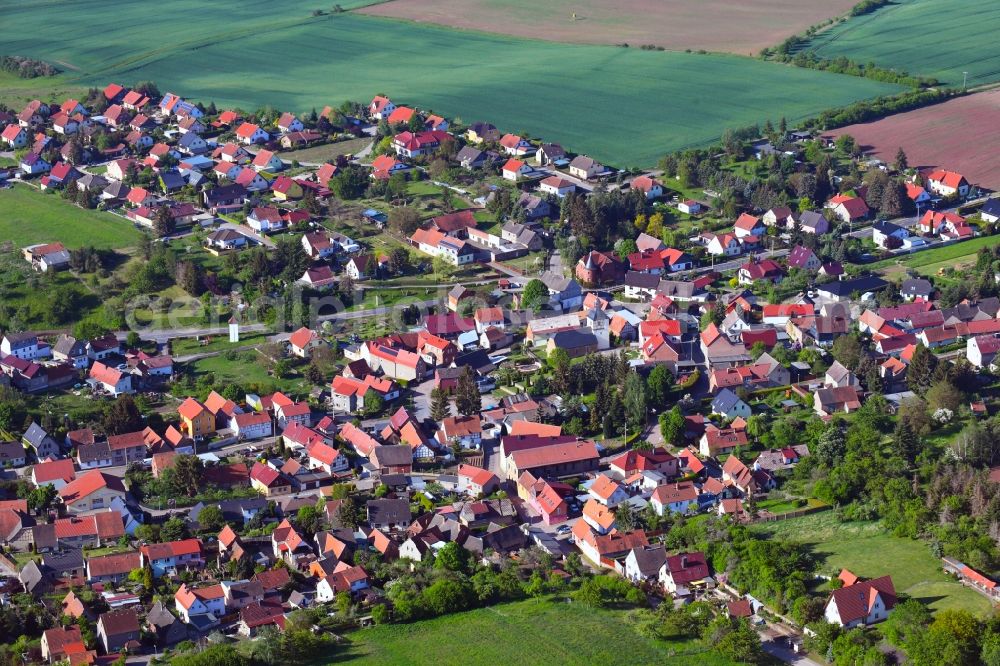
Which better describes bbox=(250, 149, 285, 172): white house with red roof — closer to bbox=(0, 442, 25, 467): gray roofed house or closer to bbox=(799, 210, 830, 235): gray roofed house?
bbox=(799, 210, 830, 235): gray roofed house

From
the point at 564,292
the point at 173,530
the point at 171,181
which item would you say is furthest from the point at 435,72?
the point at 173,530

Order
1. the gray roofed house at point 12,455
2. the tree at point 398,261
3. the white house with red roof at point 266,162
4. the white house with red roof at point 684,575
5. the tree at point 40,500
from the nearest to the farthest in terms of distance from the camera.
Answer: the white house with red roof at point 684,575
the tree at point 40,500
the gray roofed house at point 12,455
the tree at point 398,261
the white house with red roof at point 266,162

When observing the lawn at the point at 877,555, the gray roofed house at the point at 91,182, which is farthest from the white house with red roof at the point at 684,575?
the gray roofed house at the point at 91,182

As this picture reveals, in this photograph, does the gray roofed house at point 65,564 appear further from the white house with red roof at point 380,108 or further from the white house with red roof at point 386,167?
the white house with red roof at point 380,108

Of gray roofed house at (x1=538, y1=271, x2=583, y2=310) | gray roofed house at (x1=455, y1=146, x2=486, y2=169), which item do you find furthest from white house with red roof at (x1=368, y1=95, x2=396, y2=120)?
gray roofed house at (x1=538, y1=271, x2=583, y2=310)

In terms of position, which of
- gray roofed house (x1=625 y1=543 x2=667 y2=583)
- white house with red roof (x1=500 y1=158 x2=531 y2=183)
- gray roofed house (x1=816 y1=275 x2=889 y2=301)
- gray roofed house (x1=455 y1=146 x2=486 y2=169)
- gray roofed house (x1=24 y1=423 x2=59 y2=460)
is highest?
gray roofed house (x1=455 y1=146 x2=486 y2=169)

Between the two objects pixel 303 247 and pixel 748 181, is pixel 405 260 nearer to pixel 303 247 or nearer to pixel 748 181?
pixel 303 247
